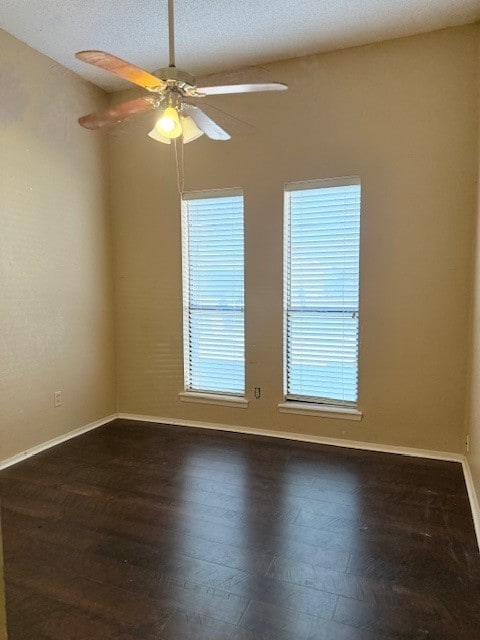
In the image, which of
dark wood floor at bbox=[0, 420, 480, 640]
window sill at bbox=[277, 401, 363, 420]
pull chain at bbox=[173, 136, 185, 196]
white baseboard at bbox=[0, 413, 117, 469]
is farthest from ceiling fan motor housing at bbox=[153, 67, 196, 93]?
white baseboard at bbox=[0, 413, 117, 469]

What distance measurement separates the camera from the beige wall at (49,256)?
10.8 ft

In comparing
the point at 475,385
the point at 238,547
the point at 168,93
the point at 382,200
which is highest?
the point at 168,93

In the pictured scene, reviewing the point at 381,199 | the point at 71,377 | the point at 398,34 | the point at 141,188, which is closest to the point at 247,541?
the point at 71,377

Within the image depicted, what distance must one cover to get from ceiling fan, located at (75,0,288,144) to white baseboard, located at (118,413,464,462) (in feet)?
8.31

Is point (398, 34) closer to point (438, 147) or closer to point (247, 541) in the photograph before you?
point (438, 147)

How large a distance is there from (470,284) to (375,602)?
2269 millimetres

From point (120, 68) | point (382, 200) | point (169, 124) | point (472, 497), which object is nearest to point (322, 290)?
point (382, 200)

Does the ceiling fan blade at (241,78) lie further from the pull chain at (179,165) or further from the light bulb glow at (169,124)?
the pull chain at (179,165)

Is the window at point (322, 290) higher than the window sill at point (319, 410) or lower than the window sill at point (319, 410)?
higher

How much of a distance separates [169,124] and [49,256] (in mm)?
1950

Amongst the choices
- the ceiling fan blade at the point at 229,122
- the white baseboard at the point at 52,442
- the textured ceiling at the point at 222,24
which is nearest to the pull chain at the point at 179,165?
the textured ceiling at the point at 222,24

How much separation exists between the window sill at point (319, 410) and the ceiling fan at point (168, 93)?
231cm

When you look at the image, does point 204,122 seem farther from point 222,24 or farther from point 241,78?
point 222,24

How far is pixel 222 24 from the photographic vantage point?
3070 millimetres
